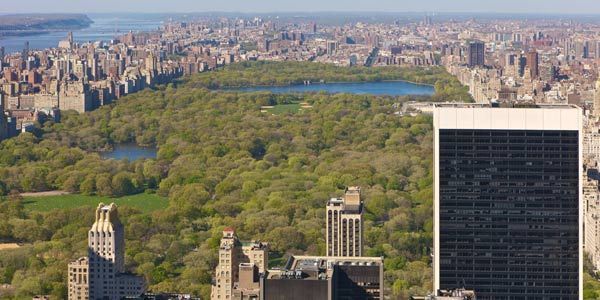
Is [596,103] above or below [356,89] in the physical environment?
above

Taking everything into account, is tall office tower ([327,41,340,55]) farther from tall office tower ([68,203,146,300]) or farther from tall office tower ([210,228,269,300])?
tall office tower ([68,203,146,300])

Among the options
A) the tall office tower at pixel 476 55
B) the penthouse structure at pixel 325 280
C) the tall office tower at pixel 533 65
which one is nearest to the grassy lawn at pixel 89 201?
the penthouse structure at pixel 325 280

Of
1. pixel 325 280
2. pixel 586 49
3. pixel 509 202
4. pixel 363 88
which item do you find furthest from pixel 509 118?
pixel 586 49

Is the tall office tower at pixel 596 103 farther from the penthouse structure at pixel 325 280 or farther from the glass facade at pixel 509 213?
the penthouse structure at pixel 325 280

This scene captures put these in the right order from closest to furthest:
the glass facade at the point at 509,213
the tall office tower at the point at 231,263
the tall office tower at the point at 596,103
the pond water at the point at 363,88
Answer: the tall office tower at the point at 231,263
the glass facade at the point at 509,213
the tall office tower at the point at 596,103
the pond water at the point at 363,88

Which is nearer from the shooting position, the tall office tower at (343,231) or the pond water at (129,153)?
the tall office tower at (343,231)

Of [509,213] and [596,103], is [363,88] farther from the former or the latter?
[509,213]

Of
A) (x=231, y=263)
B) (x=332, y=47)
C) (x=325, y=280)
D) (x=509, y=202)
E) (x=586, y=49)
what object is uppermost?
(x=509, y=202)
